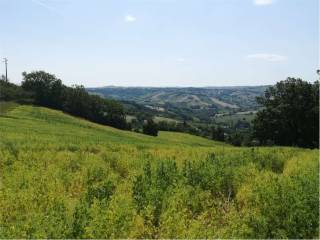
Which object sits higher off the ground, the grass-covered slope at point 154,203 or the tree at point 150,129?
the grass-covered slope at point 154,203

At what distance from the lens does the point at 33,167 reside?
2083 cm

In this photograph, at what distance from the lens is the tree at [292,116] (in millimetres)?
68688

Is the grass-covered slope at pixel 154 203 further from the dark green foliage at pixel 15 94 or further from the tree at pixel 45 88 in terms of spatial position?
the tree at pixel 45 88

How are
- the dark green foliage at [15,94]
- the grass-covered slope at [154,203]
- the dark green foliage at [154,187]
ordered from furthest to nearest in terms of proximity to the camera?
the dark green foliage at [15,94]
the dark green foliage at [154,187]
the grass-covered slope at [154,203]

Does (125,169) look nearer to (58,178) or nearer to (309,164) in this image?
(58,178)

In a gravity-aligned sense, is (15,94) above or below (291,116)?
above

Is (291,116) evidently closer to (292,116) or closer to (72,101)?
(292,116)

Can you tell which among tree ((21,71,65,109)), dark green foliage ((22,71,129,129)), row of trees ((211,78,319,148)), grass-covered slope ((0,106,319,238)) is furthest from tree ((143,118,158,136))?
grass-covered slope ((0,106,319,238))

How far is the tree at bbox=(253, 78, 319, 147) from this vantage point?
6869 cm

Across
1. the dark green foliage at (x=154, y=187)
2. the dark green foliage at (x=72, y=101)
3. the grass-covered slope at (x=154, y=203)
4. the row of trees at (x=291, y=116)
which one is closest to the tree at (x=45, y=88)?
the dark green foliage at (x=72, y=101)

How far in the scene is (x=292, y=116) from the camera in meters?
70.2

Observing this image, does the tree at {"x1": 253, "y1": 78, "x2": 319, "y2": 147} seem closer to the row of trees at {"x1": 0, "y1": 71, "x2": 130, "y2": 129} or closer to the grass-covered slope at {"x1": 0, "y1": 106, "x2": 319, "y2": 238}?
the row of trees at {"x1": 0, "y1": 71, "x2": 130, "y2": 129}

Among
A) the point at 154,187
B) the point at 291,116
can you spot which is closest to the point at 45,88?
the point at 291,116

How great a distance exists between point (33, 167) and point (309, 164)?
43.9 ft
